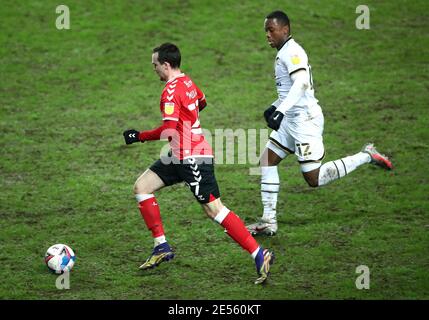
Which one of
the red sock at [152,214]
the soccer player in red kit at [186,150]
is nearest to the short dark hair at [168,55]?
the soccer player in red kit at [186,150]

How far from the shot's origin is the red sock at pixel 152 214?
31.3 ft

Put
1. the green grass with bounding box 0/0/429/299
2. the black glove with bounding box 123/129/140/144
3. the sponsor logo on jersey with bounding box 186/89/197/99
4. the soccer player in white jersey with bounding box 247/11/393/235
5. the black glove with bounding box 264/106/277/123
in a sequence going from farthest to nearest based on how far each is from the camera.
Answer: the black glove with bounding box 264/106/277/123 < the soccer player in white jersey with bounding box 247/11/393/235 < the green grass with bounding box 0/0/429/299 < the black glove with bounding box 123/129/140/144 < the sponsor logo on jersey with bounding box 186/89/197/99

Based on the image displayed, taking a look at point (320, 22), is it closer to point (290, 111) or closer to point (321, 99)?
point (321, 99)

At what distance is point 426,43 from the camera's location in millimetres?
18406

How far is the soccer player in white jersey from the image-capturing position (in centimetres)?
980

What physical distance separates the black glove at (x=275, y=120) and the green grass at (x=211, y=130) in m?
1.71

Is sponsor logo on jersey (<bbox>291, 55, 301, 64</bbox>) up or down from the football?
up

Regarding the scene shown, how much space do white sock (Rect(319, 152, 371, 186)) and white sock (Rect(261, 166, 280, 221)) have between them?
0.63m

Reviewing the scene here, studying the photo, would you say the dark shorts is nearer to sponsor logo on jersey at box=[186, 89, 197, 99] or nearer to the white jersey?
sponsor logo on jersey at box=[186, 89, 197, 99]

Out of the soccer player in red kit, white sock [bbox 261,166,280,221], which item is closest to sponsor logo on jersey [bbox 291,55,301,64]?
the soccer player in red kit

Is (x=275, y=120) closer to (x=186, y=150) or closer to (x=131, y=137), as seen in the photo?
(x=186, y=150)

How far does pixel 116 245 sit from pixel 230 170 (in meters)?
3.41

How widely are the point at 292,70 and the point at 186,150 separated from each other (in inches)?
68.4

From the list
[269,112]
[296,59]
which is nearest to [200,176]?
[269,112]
